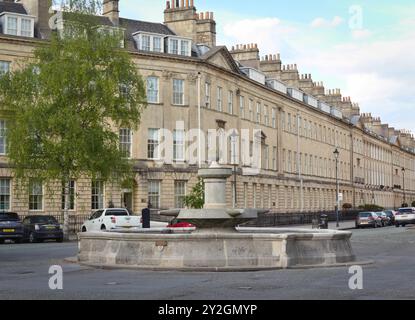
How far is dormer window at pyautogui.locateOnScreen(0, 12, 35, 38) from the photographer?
4866cm

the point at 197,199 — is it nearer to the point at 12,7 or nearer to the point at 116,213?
the point at 116,213

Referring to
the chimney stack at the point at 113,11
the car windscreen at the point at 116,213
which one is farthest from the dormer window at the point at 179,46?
the car windscreen at the point at 116,213

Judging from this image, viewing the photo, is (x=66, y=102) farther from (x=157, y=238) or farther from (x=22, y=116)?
(x=157, y=238)

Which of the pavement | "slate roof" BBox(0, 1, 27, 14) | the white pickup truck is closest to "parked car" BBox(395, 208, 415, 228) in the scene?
the white pickup truck

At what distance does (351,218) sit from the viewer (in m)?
83.0

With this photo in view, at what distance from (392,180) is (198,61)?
8299cm

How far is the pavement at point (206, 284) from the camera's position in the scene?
42.6ft

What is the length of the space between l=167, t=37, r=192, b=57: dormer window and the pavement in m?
39.1

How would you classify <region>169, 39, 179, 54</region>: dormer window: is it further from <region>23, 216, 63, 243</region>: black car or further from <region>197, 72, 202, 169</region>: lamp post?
<region>23, 216, 63, 243</region>: black car

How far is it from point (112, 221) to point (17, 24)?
61.4ft

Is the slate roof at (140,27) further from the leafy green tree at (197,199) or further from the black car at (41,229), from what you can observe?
the black car at (41,229)

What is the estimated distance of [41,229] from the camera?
3691 cm

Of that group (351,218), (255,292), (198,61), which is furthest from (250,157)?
(255,292)

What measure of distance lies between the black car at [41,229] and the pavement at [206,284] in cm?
1616
